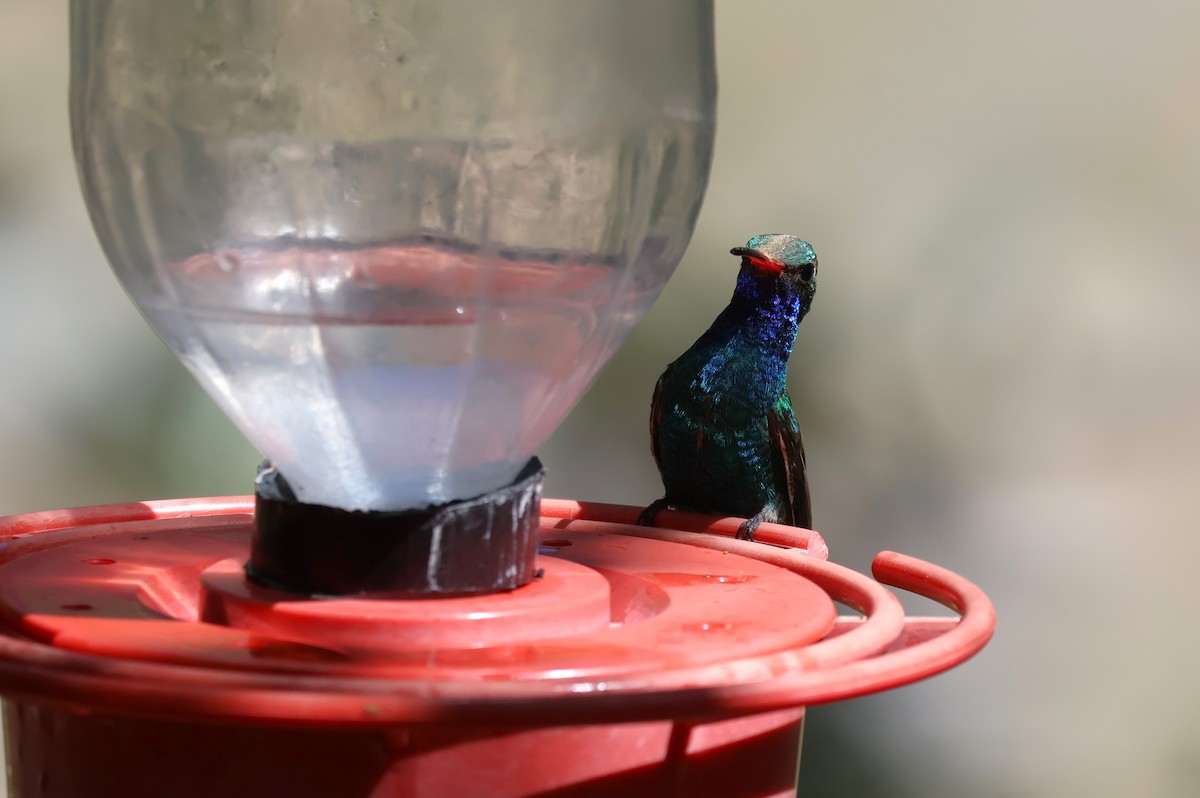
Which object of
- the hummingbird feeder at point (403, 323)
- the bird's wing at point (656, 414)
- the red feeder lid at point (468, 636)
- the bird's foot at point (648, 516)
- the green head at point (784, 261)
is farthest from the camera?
→ the bird's wing at point (656, 414)

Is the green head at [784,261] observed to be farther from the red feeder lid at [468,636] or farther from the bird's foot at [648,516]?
the red feeder lid at [468,636]

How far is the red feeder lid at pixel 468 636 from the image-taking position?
0.69 m

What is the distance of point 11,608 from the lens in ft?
3.03

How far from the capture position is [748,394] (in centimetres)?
246

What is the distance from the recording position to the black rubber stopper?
3.18ft

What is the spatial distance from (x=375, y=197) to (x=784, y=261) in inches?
62.7

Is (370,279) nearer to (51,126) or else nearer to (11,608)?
(11,608)

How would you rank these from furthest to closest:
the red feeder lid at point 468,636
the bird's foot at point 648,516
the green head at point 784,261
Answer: the green head at point 784,261, the bird's foot at point 648,516, the red feeder lid at point 468,636

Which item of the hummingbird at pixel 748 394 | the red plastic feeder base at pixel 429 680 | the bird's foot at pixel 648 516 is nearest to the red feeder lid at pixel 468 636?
the red plastic feeder base at pixel 429 680

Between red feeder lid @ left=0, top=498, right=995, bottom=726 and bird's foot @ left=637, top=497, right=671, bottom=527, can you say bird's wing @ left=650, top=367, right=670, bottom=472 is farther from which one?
red feeder lid @ left=0, top=498, right=995, bottom=726

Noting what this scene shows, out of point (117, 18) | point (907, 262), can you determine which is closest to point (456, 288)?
point (117, 18)

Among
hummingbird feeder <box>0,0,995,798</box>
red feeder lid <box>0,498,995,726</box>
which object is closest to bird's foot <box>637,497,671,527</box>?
red feeder lid <box>0,498,995,726</box>

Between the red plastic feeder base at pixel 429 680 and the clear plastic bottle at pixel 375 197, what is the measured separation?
133 millimetres

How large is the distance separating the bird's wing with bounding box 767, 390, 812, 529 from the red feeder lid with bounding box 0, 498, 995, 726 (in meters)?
1.13
